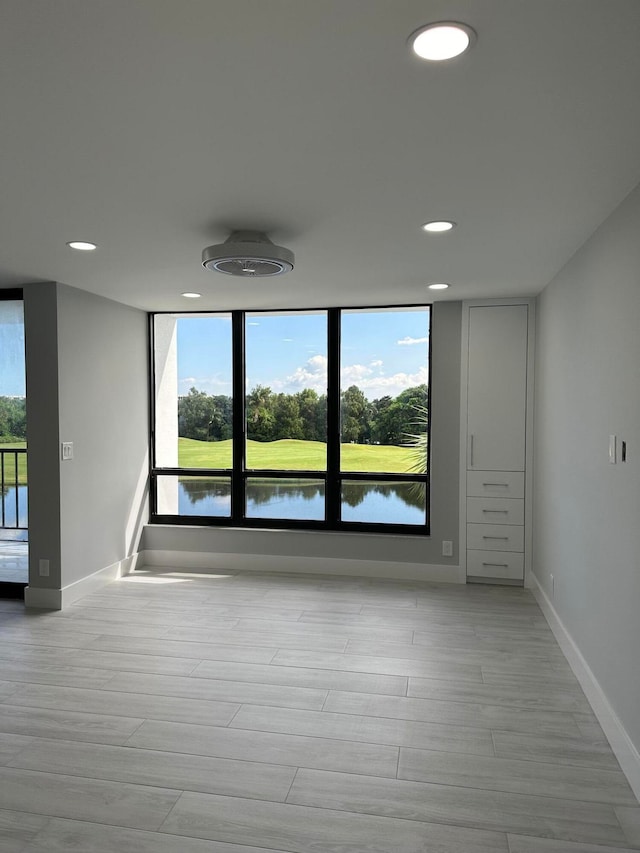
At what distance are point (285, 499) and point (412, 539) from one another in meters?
1.19

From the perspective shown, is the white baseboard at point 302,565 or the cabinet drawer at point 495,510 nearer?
the cabinet drawer at point 495,510

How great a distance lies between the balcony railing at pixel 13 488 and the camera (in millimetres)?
4730

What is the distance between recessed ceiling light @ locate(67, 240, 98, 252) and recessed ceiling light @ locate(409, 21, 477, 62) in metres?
2.28

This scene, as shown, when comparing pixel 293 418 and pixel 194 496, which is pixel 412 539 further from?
pixel 194 496

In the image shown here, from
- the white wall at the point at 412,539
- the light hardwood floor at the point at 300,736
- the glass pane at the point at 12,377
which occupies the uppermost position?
the glass pane at the point at 12,377

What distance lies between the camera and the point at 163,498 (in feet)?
18.9

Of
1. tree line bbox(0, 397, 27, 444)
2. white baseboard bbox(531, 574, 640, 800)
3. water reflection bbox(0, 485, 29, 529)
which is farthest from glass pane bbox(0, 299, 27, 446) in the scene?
white baseboard bbox(531, 574, 640, 800)

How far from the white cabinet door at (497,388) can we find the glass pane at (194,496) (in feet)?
7.39

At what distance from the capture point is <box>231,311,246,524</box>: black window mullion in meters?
5.59

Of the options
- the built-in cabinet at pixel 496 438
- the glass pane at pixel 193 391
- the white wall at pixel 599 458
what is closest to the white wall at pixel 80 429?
the glass pane at pixel 193 391

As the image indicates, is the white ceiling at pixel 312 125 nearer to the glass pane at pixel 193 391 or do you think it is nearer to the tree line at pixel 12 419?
the tree line at pixel 12 419

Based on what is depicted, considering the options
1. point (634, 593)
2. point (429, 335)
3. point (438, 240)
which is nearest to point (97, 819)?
point (634, 593)

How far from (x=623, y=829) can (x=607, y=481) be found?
1336 mm

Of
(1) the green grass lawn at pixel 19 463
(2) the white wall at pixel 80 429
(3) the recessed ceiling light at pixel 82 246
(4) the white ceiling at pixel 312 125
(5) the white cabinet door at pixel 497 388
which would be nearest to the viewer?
(4) the white ceiling at pixel 312 125
